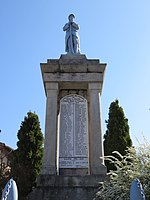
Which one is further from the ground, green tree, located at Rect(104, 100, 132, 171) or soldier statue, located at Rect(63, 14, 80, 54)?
soldier statue, located at Rect(63, 14, 80, 54)

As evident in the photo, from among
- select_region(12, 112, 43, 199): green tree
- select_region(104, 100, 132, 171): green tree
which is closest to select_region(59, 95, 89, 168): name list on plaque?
select_region(12, 112, 43, 199): green tree

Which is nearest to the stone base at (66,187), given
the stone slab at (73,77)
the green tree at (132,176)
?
the green tree at (132,176)

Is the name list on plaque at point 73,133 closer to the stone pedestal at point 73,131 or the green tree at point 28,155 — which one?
the stone pedestal at point 73,131

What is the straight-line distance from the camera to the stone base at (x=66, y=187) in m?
8.88

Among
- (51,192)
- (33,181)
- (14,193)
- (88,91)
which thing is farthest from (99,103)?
(14,193)

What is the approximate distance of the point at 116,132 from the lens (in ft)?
56.7

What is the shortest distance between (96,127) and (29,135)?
277 inches

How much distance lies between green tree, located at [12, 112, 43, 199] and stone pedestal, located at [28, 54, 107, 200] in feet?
14.4

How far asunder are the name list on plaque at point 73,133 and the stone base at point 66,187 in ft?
3.49

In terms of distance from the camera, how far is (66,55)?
12742 millimetres

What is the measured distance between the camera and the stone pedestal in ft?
30.1

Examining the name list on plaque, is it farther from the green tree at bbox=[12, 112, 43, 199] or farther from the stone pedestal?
the green tree at bbox=[12, 112, 43, 199]

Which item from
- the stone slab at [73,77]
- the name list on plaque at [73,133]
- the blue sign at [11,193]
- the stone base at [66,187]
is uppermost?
the stone slab at [73,77]

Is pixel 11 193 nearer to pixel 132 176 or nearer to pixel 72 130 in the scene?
pixel 132 176
